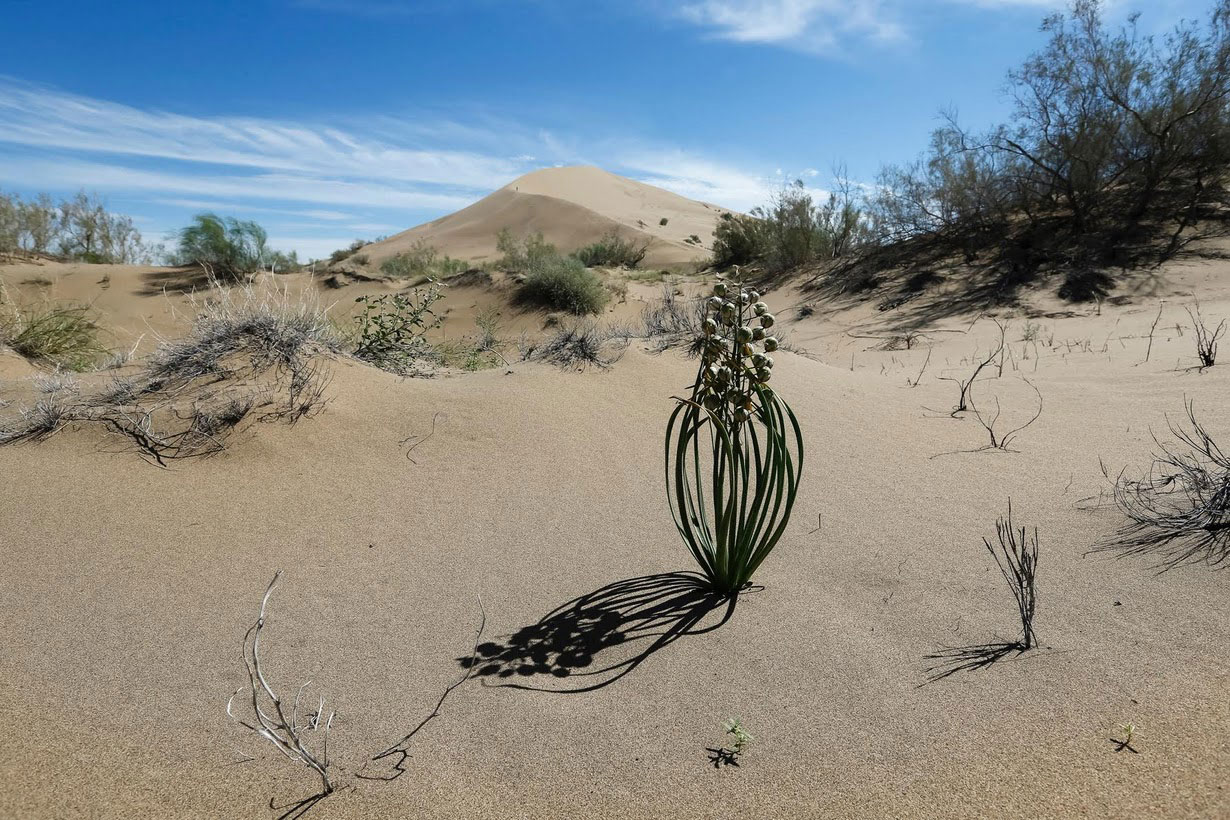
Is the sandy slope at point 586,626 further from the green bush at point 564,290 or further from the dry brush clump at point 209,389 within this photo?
the green bush at point 564,290

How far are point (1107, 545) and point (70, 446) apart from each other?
4.97 meters

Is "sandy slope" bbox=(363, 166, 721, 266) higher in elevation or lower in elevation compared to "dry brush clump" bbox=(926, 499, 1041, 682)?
higher

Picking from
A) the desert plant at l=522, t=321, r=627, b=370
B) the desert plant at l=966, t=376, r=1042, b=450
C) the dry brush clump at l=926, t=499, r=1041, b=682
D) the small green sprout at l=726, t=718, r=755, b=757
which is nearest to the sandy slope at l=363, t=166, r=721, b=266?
the desert plant at l=522, t=321, r=627, b=370

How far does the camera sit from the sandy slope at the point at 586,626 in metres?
1.88

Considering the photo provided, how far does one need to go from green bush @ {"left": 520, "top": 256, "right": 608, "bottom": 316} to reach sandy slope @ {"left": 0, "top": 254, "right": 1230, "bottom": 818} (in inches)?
335

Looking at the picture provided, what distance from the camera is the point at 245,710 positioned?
2.21 m

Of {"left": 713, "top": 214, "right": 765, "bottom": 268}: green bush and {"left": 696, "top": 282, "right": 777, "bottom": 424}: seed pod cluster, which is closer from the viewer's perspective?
{"left": 696, "top": 282, "right": 777, "bottom": 424}: seed pod cluster

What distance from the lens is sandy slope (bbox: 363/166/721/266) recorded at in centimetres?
3519

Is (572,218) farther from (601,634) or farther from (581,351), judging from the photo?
(601,634)

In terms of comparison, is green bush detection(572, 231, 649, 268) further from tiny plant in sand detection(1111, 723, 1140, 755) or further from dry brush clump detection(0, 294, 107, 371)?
tiny plant in sand detection(1111, 723, 1140, 755)

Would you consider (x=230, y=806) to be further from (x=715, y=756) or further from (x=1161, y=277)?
(x=1161, y=277)

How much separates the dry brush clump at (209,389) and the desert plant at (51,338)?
2548 mm

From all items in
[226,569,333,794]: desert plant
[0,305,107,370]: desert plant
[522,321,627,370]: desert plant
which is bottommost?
[226,569,333,794]: desert plant

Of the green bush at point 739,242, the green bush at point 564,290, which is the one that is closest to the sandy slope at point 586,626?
the green bush at point 564,290
